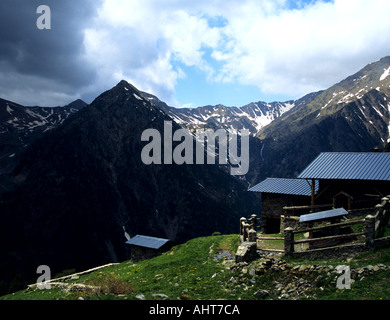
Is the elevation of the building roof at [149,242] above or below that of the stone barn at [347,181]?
below

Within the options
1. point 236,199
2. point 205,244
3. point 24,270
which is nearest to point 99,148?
point 24,270

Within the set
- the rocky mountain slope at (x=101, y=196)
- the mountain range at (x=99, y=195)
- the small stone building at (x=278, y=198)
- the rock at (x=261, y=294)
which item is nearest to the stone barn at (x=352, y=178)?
the small stone building at (x=278, y=198)

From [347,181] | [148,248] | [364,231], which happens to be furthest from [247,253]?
[148,248]

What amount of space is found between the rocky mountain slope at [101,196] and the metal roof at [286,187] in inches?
4449

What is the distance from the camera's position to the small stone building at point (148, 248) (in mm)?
40062

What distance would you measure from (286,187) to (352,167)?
10.2 m

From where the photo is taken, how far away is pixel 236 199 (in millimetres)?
195875

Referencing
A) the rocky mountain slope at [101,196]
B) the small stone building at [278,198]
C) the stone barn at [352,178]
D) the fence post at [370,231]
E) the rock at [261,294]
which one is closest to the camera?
the rock at [261,294]

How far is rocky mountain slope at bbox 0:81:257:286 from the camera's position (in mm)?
131250

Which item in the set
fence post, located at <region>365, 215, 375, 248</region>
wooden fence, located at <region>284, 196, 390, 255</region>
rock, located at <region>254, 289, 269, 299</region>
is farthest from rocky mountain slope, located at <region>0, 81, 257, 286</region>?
fence post, located at <region>365, 215, 375, 248</region>

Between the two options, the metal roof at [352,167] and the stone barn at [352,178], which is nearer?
the stone barn at [352,178]

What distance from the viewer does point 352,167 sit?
29016mm

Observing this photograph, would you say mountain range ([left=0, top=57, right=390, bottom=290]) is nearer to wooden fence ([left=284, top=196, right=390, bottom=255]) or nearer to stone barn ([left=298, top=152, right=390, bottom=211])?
stone barn ([left=298, top=152, right=390, bottom=211])

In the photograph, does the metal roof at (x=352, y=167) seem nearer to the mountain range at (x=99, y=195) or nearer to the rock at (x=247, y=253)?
the rock at (x=247, y=253)
